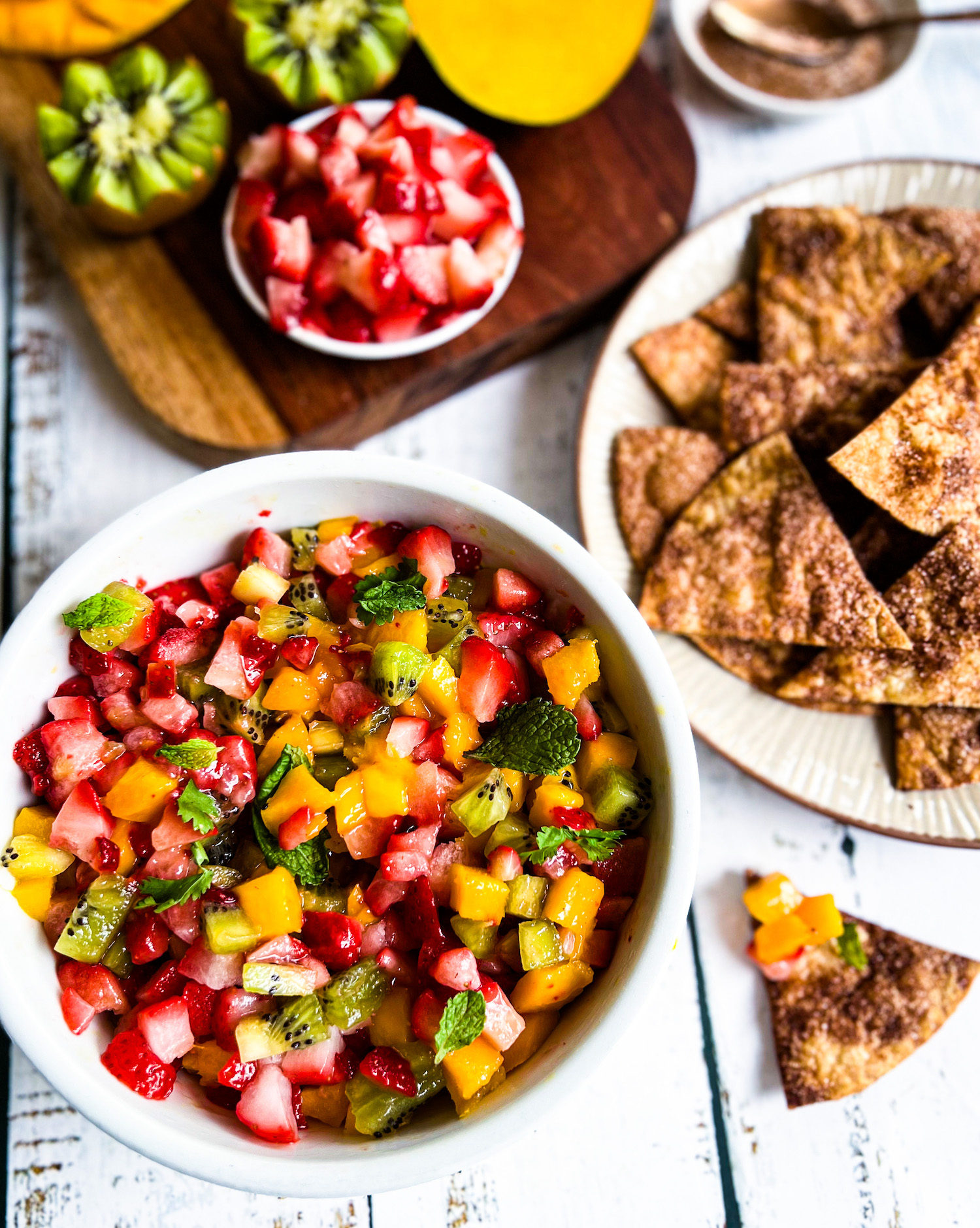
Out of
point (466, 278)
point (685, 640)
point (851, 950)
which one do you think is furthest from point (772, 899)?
point (466, 278)

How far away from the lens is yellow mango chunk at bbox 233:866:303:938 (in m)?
1.71

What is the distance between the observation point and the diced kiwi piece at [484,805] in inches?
70.2

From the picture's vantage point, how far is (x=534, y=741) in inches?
70.4

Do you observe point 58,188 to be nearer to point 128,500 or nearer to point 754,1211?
point 128,500

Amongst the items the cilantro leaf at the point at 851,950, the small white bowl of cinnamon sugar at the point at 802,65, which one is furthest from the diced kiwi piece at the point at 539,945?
the small white bowl of cinnamon sugar at the point at 802,65

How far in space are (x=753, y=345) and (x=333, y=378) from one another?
3.56 feet

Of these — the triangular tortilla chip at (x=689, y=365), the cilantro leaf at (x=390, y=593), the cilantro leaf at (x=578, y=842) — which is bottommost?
the cilantro leaf at (x=578, y=842)

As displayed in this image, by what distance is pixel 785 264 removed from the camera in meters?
2.56

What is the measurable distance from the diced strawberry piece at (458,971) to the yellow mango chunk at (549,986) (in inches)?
4.2

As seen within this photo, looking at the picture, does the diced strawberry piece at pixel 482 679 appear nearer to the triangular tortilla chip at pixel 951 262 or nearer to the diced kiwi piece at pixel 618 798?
the diced kiwi piece at pixel 618 798

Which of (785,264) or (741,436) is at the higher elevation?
(785,264)

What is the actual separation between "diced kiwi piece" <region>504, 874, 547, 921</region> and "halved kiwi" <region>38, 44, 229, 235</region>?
1.85 meters

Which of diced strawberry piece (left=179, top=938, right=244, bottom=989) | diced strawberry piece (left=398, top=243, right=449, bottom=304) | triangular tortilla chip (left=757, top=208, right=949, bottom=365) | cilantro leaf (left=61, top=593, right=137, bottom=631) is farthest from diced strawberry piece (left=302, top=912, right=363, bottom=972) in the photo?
triangular tortilla chip (left=757, top=208, right=949, bottom=365)

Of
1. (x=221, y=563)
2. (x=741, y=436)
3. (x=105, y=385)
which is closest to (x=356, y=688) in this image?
(x=221, y=563)
